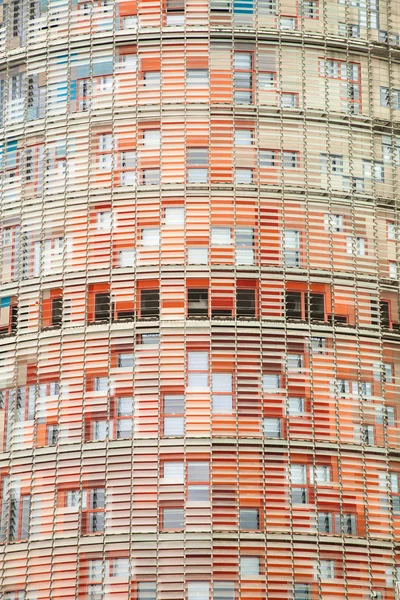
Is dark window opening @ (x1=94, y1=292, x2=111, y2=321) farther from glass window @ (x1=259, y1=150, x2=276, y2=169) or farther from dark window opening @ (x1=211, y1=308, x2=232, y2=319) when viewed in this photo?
glass window @ (x1=259, y1=150, x2=276, y2=169)

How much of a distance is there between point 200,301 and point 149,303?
→ 214 cm

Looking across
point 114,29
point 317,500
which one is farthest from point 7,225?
point 317,500

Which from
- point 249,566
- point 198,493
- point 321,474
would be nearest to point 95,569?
point 198,493

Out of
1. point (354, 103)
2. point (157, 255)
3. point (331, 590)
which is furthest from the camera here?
point (354, 103)

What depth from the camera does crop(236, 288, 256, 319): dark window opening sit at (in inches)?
1992

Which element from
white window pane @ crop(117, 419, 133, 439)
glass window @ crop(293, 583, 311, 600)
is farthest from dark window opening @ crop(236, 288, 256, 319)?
glass window @ crop(293, 583, 311, 600)

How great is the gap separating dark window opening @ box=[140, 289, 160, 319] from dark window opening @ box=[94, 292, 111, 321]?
1.46 meters

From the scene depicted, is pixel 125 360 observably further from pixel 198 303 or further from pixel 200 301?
pixel 200 301

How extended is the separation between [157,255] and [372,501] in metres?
13.3

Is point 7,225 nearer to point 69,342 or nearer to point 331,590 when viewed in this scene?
point 69,342

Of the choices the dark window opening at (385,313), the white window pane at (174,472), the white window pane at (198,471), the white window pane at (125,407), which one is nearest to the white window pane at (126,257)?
the white window pane at (125,407)

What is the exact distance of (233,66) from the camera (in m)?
53.6

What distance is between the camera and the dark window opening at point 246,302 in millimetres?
50594

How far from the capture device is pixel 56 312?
171 feet
